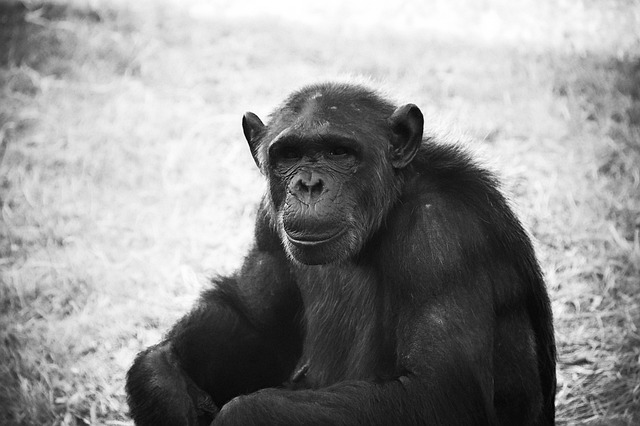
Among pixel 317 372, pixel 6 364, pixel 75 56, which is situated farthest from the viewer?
pixel 75 56

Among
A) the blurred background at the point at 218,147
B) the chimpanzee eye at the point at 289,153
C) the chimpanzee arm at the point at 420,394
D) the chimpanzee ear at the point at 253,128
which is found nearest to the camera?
the chimpanzee arm at the point at 420,394

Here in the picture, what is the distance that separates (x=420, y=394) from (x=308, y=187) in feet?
4.43

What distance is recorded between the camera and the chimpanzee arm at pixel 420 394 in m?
4.68

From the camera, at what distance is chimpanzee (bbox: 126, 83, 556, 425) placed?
4727mm

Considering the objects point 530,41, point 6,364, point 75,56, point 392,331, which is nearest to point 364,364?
point 392,331

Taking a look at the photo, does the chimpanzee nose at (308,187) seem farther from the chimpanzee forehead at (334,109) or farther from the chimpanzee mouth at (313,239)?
the chimpanzee forehead at (334,109)

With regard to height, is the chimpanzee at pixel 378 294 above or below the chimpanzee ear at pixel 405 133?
below

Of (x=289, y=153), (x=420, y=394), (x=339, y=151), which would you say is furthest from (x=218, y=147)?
(x=420, y=394)

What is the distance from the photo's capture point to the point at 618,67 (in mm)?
9891

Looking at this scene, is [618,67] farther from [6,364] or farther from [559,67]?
[6,364]

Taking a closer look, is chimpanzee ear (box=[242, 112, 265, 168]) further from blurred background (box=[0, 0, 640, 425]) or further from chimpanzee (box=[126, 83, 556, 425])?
blurred background (box=[0, 0, 640, 425])

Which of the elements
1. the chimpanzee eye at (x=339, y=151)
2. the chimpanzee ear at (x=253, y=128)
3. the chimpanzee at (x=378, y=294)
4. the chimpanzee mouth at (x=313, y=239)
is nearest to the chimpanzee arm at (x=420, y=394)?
the chimpanzee at (x=378, y=294)

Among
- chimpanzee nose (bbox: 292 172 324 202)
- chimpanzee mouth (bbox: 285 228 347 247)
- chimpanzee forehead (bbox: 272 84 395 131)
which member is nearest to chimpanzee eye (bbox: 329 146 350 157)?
chimpanzee forehead (bbox: 272 84 395 131)

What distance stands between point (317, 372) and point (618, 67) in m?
6.07
